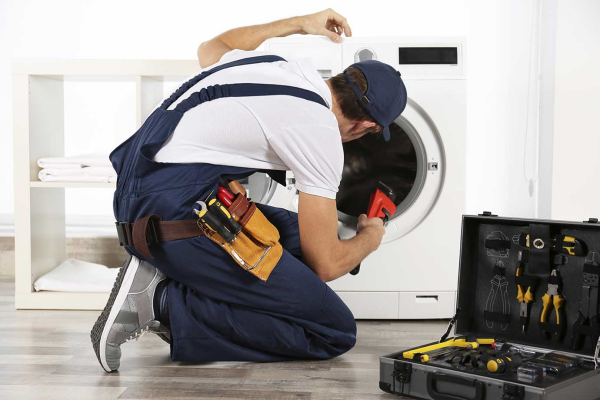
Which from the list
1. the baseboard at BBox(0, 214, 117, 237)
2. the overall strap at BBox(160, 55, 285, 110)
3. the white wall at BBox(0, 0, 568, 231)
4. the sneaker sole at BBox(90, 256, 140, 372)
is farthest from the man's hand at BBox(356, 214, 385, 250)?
the baseboard at BBox(0, 214, 117, 237)

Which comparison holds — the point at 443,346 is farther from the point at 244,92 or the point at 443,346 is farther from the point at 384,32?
the point at 384,32

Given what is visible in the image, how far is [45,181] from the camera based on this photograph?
2752 mm

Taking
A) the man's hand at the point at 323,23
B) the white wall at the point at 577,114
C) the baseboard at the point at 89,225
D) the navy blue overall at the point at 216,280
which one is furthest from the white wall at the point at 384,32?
the navy blue overall at the point at 216,280

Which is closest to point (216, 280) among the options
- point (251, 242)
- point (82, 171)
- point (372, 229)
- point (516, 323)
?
point (251, 242)

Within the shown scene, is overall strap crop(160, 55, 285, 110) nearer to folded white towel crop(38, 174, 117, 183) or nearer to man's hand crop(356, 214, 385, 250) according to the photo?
man's hand crop(356, 214, 385, 250)

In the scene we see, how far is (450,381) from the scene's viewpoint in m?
1.56

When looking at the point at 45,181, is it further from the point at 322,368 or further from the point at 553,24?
the point at 553,24

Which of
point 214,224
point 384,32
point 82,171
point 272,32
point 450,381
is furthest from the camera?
point 384,32

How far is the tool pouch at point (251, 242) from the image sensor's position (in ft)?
5.85

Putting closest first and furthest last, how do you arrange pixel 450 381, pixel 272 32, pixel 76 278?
1. pixel 450 381
2. pixel 272 32
3. pixel 76 278

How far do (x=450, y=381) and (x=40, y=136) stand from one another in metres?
2.09

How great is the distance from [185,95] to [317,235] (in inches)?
22.0

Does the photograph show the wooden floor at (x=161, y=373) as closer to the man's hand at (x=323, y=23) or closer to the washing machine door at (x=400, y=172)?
the washing machine door at (x=400, y=172)

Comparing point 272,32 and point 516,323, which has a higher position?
point 272,32
